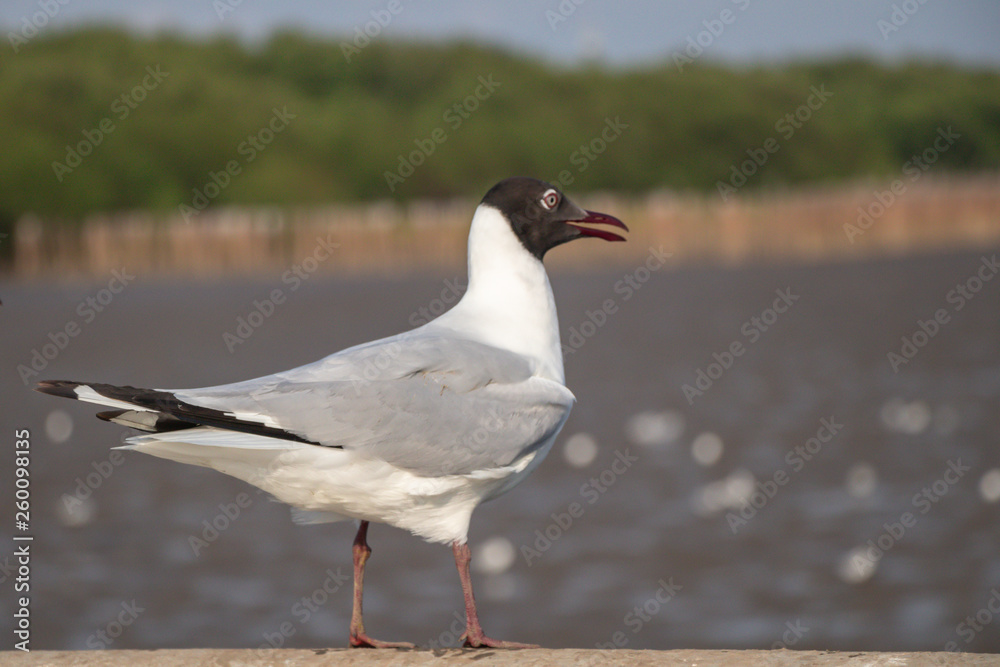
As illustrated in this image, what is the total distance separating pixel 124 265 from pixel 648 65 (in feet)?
103

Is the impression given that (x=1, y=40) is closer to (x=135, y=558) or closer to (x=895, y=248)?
(x=895, y=248)

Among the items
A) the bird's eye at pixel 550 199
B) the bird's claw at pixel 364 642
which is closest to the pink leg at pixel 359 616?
the bird's claw at pixel 364 642

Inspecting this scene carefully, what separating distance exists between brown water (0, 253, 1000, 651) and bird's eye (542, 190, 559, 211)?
2.56 metres

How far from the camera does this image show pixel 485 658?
3186 mm

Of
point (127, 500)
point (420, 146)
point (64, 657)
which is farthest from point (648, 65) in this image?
point (64, 657)

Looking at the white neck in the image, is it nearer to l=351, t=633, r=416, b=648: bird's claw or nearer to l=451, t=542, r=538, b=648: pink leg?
l=451, t=542, r=538, b=648: pink leg

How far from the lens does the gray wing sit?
3.47m

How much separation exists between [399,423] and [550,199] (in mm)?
1078

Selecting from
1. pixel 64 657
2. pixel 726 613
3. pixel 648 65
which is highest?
pixel 648 65

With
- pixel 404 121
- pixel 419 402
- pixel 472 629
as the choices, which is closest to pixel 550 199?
pixel 419 402

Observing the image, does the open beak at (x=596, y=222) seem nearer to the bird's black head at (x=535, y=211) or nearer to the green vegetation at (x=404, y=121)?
the bird's black head at (x=535, y=211)

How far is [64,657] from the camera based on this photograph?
3.24m

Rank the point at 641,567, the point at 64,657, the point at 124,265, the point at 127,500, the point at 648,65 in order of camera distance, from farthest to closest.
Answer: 1. the point at 648,65
2. the point at 124,265
3. the point at 127,500
4. the point at 641,567
5. the point at 64,657

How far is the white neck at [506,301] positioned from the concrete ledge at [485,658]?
1060 mm
